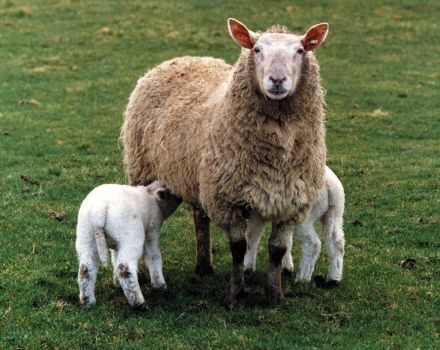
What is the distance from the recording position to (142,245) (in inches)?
286

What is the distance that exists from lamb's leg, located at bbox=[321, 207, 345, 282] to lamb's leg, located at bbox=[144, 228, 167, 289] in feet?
5.73

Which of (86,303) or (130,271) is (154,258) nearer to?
(130,271)

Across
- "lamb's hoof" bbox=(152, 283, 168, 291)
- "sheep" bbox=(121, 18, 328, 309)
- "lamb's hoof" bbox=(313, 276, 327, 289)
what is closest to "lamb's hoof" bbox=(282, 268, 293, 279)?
"lamb's hoof" bbox=(313, 276, 327, 289)

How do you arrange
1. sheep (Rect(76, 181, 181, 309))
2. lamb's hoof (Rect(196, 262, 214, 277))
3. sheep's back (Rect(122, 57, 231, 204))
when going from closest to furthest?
sheep (Rect(76, 181, 181, 309)) < sheep's back (Rect(122, 57, 231, 204)) < lamb's hoof (Rect(196, 262, 214, 277))

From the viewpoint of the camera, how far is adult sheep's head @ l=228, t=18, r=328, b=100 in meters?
6.75

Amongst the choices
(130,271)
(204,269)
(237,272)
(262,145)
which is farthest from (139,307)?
(262,145)

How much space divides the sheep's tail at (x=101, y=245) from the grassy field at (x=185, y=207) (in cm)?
56

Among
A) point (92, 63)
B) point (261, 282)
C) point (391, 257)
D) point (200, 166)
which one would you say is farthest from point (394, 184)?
point (92, 63)

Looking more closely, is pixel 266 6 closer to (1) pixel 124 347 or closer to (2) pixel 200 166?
(2) pixel 200 166

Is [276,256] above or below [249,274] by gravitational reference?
above

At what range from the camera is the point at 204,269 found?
8.57 metres

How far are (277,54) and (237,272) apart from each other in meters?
2.13

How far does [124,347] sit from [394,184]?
6587 mm

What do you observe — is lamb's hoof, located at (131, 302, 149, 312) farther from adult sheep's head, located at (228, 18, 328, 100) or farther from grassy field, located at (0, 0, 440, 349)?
adult sheep's head, located at (228, 18, 328, 100)
